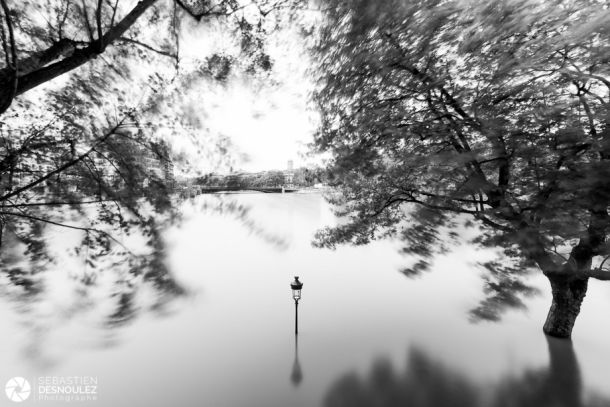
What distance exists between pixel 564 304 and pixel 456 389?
127 inches

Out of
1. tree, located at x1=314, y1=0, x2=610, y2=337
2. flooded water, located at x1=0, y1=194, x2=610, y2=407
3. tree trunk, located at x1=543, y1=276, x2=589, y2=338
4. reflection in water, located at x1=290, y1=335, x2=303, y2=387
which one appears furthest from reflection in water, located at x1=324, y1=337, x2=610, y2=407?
tree, located at x1=314, y1=0, x2=610, y2=337

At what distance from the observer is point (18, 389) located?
406 cm

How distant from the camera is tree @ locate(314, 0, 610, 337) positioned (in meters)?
1.76

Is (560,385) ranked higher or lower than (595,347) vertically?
lower

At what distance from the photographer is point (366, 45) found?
236 cm

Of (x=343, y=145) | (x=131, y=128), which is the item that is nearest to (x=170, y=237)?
(x=131, y=128)

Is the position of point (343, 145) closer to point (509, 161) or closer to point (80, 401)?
point (509, 161)

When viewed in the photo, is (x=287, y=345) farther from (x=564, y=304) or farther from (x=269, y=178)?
(x=564, y=304)

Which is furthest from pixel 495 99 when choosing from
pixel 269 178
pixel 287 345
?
pixel 287 345

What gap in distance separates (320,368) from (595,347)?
21.5 ft

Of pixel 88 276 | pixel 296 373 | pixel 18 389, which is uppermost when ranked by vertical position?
pixel 88 276

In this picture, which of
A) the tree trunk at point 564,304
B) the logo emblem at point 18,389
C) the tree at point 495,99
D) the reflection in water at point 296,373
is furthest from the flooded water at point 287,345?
the tree at point 495,99

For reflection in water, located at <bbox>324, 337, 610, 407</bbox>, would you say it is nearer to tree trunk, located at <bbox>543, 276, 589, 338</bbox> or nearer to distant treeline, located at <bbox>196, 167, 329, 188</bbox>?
tree trunk, located at <bbox>543, 276, 589, 338</bbox>

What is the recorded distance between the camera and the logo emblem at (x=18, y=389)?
4039mm
